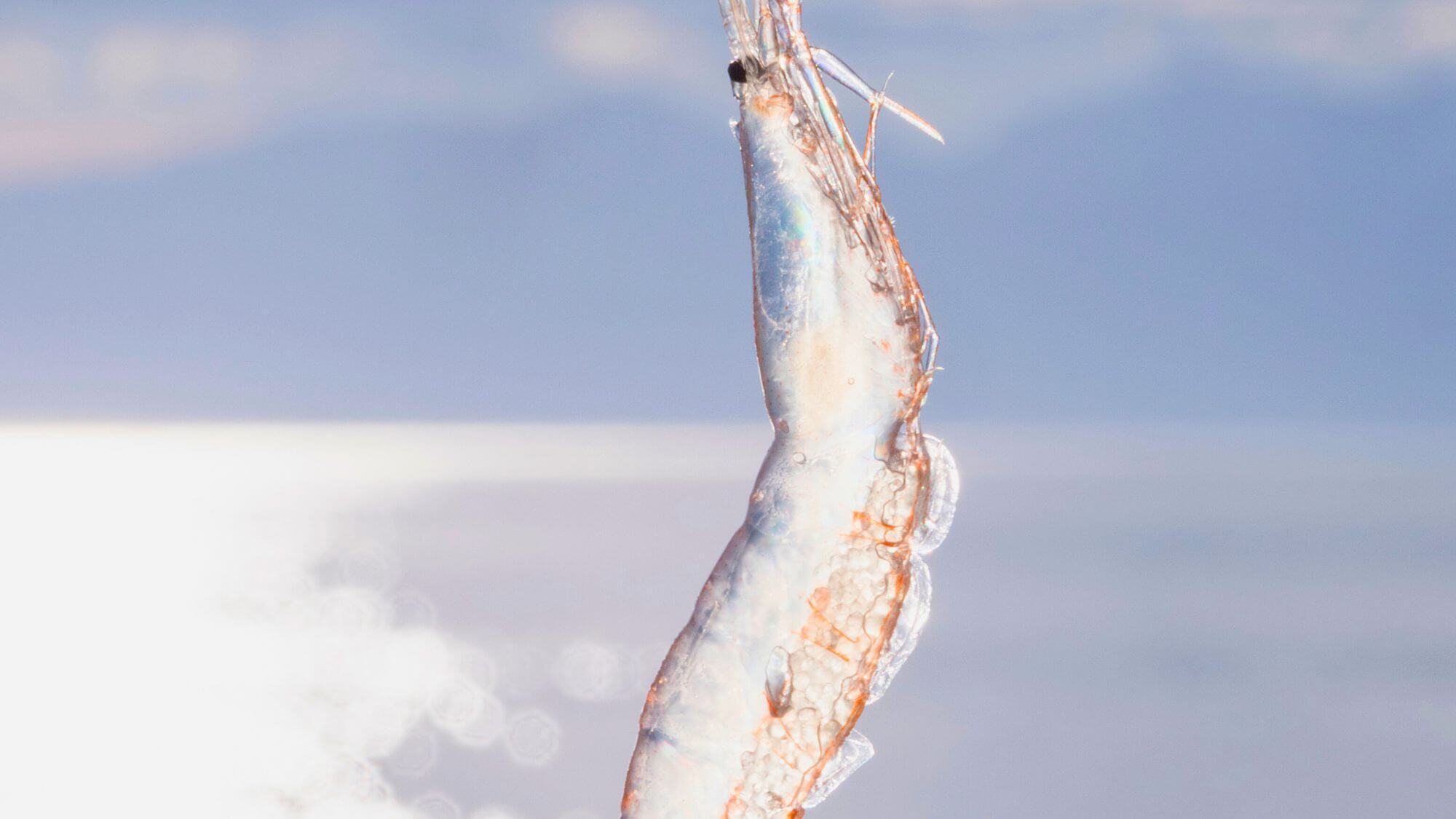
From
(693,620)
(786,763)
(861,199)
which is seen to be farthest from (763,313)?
(786,763)

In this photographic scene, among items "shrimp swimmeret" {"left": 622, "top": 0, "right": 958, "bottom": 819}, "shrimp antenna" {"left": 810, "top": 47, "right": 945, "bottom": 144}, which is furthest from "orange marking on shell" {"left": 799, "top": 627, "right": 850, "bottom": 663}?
"shrimp antenna" {"left": 810, "top": 47, "right": 945, "bottom": 144}

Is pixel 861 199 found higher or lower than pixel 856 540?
higher

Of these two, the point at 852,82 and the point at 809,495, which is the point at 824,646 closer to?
the point at 809,495

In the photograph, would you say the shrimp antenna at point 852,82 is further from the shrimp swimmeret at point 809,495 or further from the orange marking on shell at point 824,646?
the orange marking on shell at point 824,646

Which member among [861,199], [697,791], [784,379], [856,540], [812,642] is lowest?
[697,791]

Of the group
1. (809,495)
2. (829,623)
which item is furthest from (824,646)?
(809,495)

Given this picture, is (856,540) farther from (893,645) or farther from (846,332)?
(846,332)

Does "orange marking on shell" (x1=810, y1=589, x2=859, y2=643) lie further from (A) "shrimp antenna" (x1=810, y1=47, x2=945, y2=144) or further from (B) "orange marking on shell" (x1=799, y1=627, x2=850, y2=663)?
(A) "shrimp antenna" (x1=810, y1=47, x2=945, y2=144)

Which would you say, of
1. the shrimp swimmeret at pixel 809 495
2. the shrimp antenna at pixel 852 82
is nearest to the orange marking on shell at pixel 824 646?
the shrimp swimmeret at pixel 809 495
